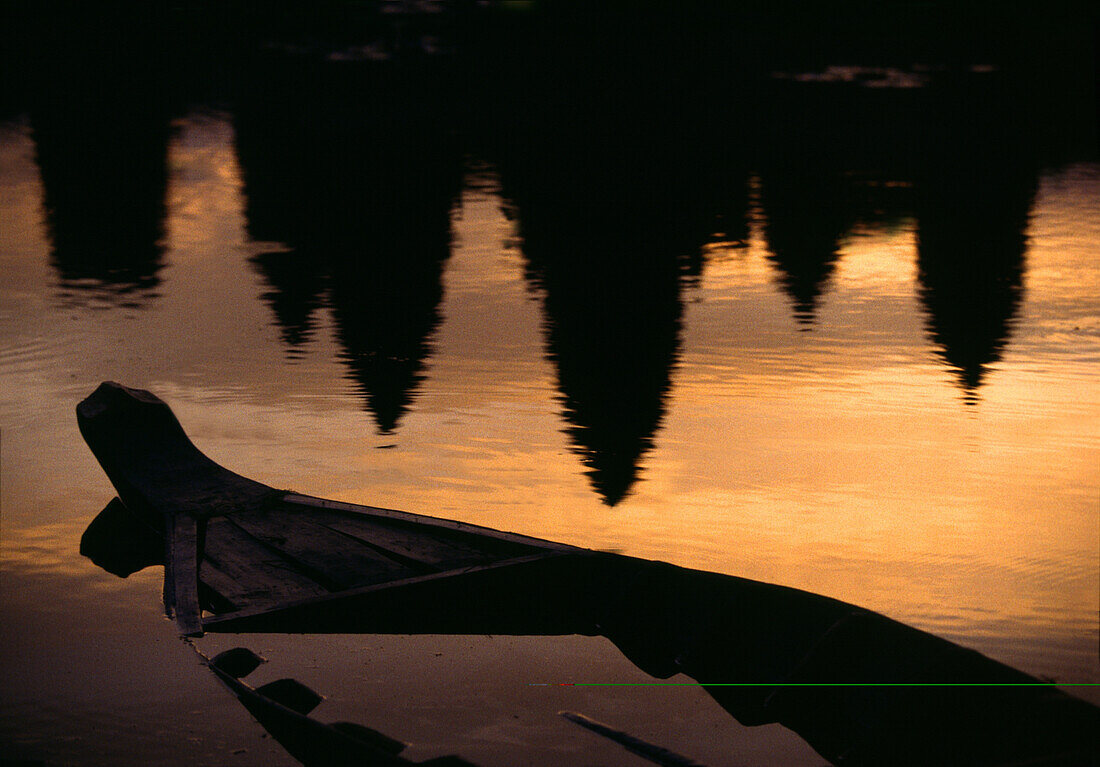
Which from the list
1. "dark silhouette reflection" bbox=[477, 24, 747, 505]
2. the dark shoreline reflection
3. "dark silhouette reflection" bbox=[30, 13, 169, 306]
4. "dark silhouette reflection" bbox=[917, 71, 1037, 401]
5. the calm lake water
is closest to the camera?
the calm lake water

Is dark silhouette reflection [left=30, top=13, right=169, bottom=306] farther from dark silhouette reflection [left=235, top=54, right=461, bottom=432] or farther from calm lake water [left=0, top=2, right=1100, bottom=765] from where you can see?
dark silhouette reflection [left=235, top=54, right=461, bottom=432]

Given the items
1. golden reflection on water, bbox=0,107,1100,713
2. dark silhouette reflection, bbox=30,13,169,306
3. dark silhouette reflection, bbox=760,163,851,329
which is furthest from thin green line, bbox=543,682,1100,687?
dark silhouette reflection, bbox=30,13,169,306

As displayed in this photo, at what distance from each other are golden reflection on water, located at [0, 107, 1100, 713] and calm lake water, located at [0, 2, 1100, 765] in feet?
0.20

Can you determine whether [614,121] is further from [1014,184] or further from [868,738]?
[868,738]

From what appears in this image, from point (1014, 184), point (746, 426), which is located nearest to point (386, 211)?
point (1014, 184)

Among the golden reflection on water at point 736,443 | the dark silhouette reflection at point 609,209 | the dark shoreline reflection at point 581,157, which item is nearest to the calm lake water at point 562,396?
the golden reflection on water at point 736,443

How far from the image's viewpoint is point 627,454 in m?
13.4

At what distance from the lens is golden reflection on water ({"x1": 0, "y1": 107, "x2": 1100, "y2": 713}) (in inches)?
406

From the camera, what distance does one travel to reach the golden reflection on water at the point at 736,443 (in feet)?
33.9

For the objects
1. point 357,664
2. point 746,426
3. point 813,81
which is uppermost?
point 357,664

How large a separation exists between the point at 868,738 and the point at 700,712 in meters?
1.29

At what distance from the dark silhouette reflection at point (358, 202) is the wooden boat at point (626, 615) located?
182 inches

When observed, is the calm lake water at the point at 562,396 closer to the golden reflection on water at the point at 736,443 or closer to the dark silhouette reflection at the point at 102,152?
the golden reflection on water at the point at 736,443

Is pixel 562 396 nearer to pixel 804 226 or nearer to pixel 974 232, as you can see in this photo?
pixel 804 226
